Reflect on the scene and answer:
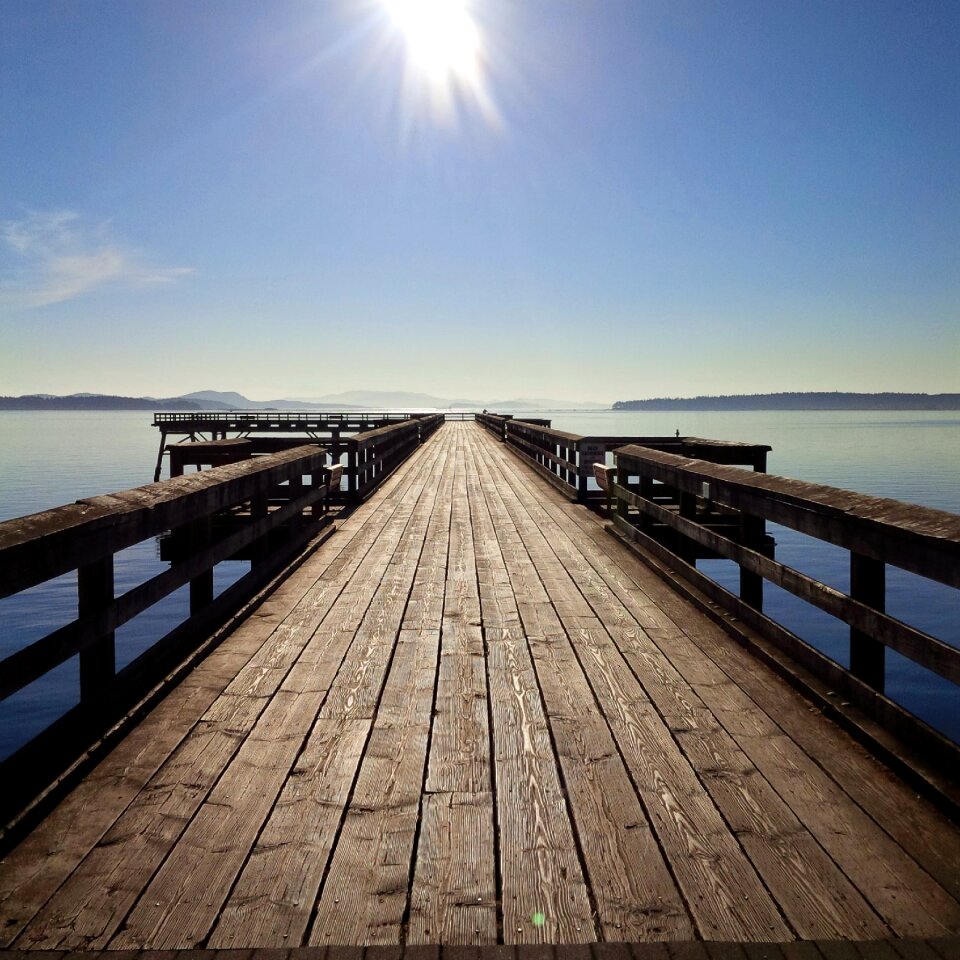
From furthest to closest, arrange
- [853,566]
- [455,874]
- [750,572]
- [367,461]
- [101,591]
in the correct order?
[367,461]
[750,572]
[853,566]
[101,591]
[455,874]

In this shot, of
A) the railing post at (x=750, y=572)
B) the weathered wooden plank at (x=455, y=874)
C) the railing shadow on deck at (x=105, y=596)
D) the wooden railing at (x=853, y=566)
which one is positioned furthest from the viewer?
the railing post at (x=750, y=572)

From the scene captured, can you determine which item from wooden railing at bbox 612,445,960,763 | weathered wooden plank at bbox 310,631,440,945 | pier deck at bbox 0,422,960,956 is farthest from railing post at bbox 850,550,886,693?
weathered wooden plank at bbox 310,631,440,945

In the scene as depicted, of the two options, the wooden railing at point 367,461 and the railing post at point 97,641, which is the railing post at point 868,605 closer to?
the railing post at point 97,641

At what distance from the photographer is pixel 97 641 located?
10.6ft

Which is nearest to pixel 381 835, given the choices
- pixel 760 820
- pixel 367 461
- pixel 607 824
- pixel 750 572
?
pixel 607 824

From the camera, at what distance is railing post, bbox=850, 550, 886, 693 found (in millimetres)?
3221

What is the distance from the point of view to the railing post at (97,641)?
124 inches

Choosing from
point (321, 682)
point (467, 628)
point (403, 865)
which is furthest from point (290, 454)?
point (403, 865)

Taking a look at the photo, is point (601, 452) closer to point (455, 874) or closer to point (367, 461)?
point (367, 461)

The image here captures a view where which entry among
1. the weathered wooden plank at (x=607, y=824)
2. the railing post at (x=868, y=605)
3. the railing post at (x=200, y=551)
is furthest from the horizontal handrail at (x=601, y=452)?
the railing post at (x=200, y=551)

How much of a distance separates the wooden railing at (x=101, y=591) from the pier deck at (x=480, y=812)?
18 cm

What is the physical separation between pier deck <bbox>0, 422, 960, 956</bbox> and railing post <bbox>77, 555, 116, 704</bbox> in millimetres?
289

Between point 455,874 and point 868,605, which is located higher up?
point 868,605

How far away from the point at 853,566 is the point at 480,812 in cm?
194
